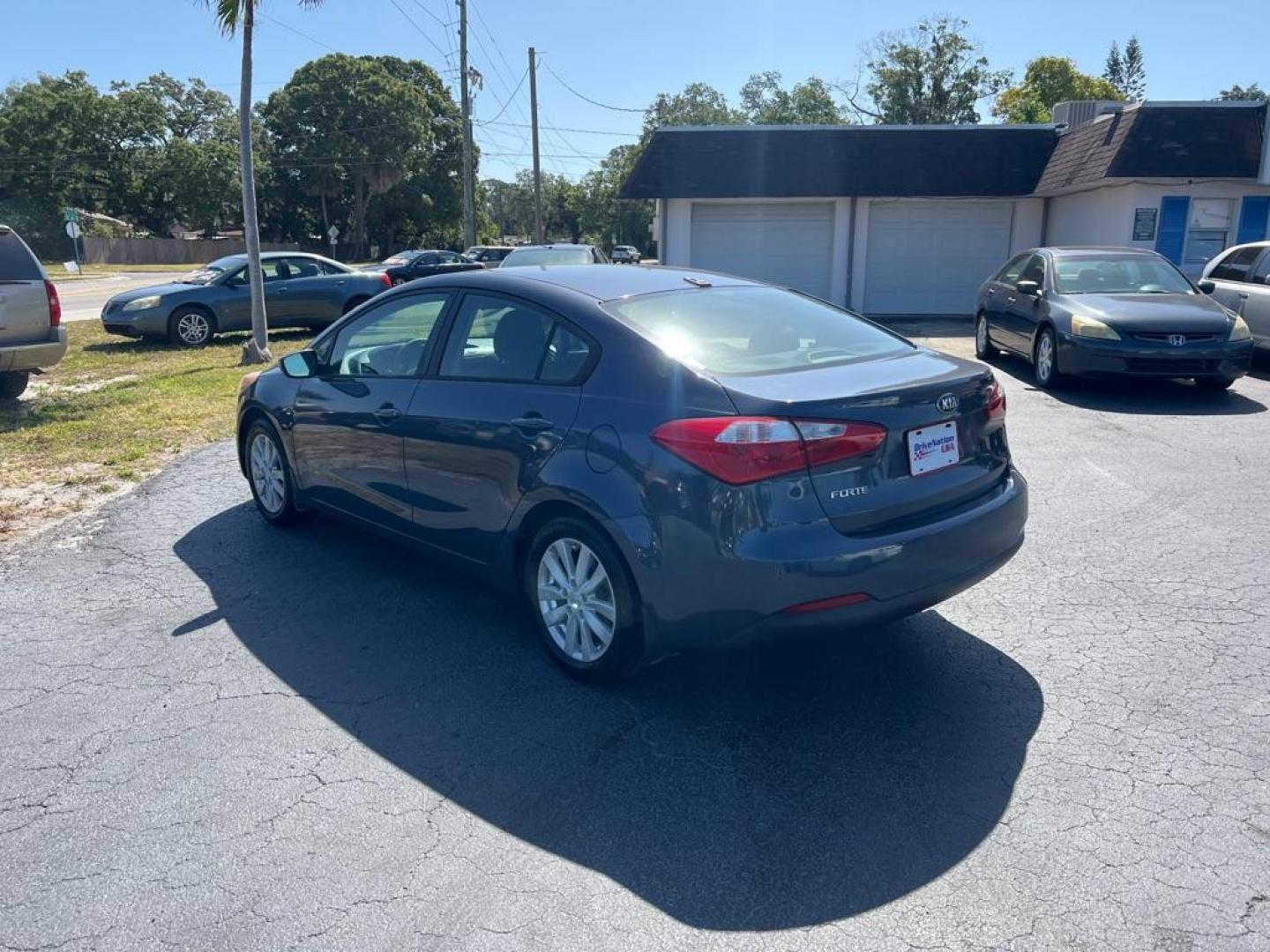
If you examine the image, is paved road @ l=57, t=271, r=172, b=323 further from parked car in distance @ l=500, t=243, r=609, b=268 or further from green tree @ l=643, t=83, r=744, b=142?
green tree @ l=643, t=83, r=744, b=142

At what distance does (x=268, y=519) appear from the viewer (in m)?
6.29

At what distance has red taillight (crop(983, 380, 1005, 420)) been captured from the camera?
4.12 metres

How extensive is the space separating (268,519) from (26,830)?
327 cm

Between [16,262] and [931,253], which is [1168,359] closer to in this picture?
[16,262]

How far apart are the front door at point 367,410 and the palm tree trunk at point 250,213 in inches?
356

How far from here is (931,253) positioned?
72.8 ft

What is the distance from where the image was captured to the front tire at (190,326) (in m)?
15.8

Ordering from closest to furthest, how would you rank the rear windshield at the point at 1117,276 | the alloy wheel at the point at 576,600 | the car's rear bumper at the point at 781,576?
1. the car's rear bumper at the point at 781,576
2. the alloy wheel at the point at 576,600
3. the rear windshield at the point at 1117,276

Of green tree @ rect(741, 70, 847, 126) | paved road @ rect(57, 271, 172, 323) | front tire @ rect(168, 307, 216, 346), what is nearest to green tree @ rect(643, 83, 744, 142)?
green tree @ rect(741, 70, 847, 126)

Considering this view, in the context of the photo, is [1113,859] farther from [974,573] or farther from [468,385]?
[468,385]

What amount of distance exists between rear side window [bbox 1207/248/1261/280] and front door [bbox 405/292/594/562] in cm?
1137

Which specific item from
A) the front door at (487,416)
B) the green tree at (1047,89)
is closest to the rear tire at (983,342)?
the front door at (487,416)

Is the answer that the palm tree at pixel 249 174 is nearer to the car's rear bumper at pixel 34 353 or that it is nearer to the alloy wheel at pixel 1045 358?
the car's rear bumper at pixel 34 353

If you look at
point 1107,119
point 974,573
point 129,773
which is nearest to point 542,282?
point 974,573
